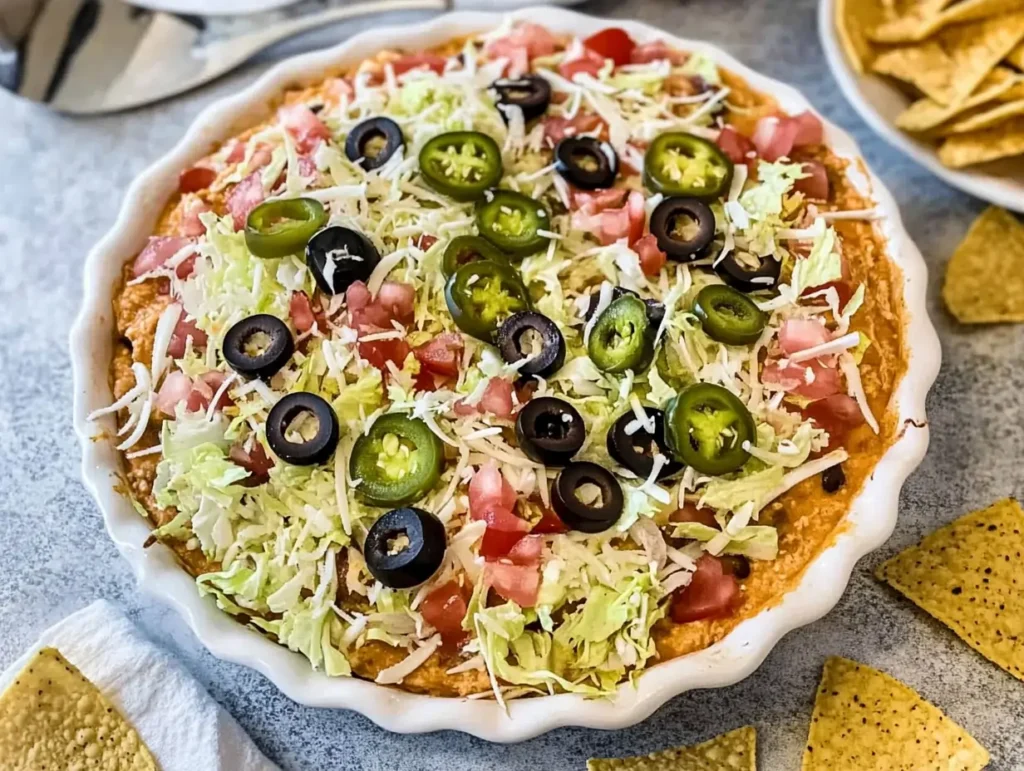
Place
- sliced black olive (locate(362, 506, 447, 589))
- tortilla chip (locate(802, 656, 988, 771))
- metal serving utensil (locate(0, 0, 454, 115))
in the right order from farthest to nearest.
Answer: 1. metal serving utensil (locate(0, 0, 454, 115))
2. tortilla chip (locate(802, 656, 988, 771))
3. sliced black olive (locate(362, 506, 447, 589))

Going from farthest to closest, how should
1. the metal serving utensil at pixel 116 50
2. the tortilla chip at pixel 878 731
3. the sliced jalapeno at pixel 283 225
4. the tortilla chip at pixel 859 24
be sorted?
1. the metal serving utensil at pixel 116 50
2. the tortilla chip at pixel 859 24
3. the sliced jalapeno at pixel 283 225
4. the tortilla chip at pixel 878 731

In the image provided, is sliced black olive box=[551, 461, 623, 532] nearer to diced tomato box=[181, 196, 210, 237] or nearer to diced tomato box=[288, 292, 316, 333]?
diced tomato box=[288, 292, 316, 333]

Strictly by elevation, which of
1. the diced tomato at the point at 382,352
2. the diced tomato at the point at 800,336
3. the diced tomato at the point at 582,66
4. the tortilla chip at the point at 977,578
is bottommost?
the tortilla chip at the point at 977,578

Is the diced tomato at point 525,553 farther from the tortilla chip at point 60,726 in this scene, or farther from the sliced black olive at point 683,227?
the tortilla chip at point 60,726

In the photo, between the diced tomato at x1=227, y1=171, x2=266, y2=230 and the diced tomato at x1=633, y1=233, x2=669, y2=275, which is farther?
the diced tomato at x1=227, y1=171, x2=266, y2=230

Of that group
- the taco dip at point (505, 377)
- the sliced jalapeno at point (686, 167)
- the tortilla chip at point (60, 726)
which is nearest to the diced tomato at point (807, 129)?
the taco dip at point (505, 377)

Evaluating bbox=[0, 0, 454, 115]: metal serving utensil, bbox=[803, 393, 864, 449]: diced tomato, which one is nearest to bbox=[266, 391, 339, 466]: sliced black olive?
bbox=[803, 393, 864, 449]: diced tomato

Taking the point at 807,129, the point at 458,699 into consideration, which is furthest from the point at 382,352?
the point at 807,129

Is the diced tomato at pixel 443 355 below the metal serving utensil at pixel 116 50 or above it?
below

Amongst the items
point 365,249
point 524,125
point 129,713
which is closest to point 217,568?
point 129,713
